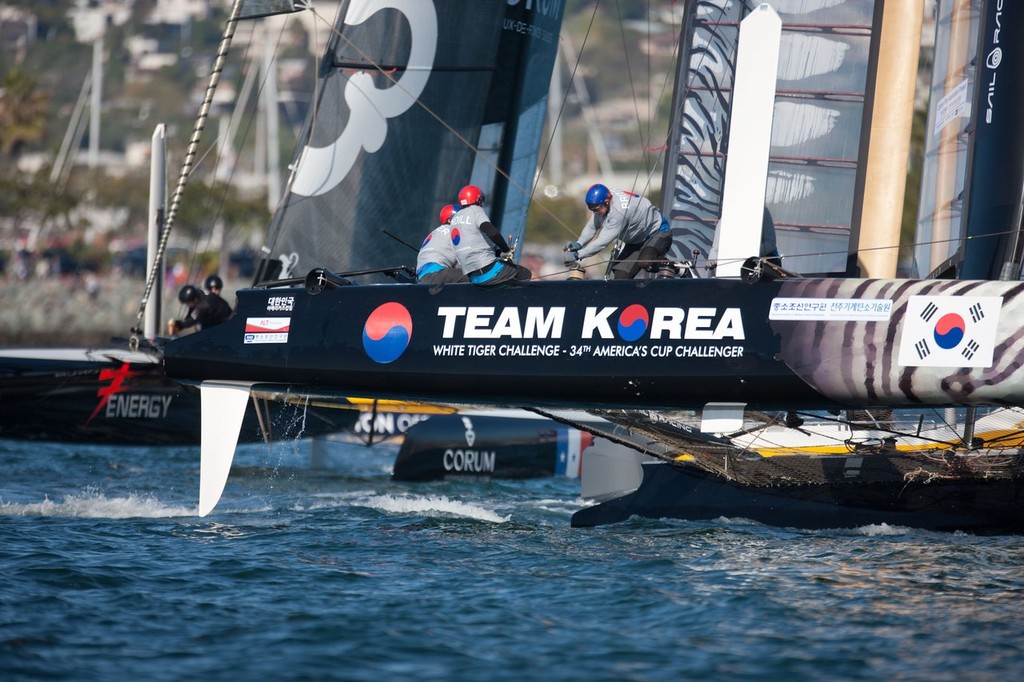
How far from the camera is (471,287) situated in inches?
320

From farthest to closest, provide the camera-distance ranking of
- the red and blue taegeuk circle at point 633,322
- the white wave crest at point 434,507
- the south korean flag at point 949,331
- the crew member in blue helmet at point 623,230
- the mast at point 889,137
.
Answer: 1. the mast at point 889,137
2. the white wave crest at point 434,507
3. the crew member in blue helmet at point 623,230
4. the red and blue taegeuk circle at point 633,322
5. the south korean flag at point 949,331

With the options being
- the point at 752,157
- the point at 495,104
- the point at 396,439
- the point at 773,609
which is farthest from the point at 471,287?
the point at 396,439

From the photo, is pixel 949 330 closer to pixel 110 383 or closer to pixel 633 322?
pixel 633 322

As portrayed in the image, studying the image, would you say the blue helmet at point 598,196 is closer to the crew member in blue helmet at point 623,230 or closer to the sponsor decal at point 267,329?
the crew member in blue helmet at point 623,230

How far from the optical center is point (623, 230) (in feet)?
28.9

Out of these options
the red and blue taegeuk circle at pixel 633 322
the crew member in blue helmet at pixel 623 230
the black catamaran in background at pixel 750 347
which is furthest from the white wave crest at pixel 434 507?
the red and blue taegeuk circle at pixel 633 322

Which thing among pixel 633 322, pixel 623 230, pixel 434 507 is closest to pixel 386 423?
pixel 434 507

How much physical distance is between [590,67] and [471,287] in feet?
373

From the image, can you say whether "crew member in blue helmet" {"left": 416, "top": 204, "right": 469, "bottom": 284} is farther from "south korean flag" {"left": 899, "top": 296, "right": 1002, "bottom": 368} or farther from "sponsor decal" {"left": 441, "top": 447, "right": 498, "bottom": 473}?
"sponsor decal" {"left": 441, "top": 447, "right": 498, "bottom": 473}

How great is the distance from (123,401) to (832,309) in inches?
328

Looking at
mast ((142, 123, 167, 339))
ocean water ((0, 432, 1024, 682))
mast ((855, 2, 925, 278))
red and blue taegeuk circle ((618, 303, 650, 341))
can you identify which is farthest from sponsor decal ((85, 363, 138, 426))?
mast ((855, 2, 925, 278))

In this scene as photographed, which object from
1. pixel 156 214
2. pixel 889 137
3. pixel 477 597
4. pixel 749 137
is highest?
pixel 889 137

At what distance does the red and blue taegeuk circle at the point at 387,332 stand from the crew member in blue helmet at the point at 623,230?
112 cm

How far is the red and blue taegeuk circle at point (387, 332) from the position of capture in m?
8.13
